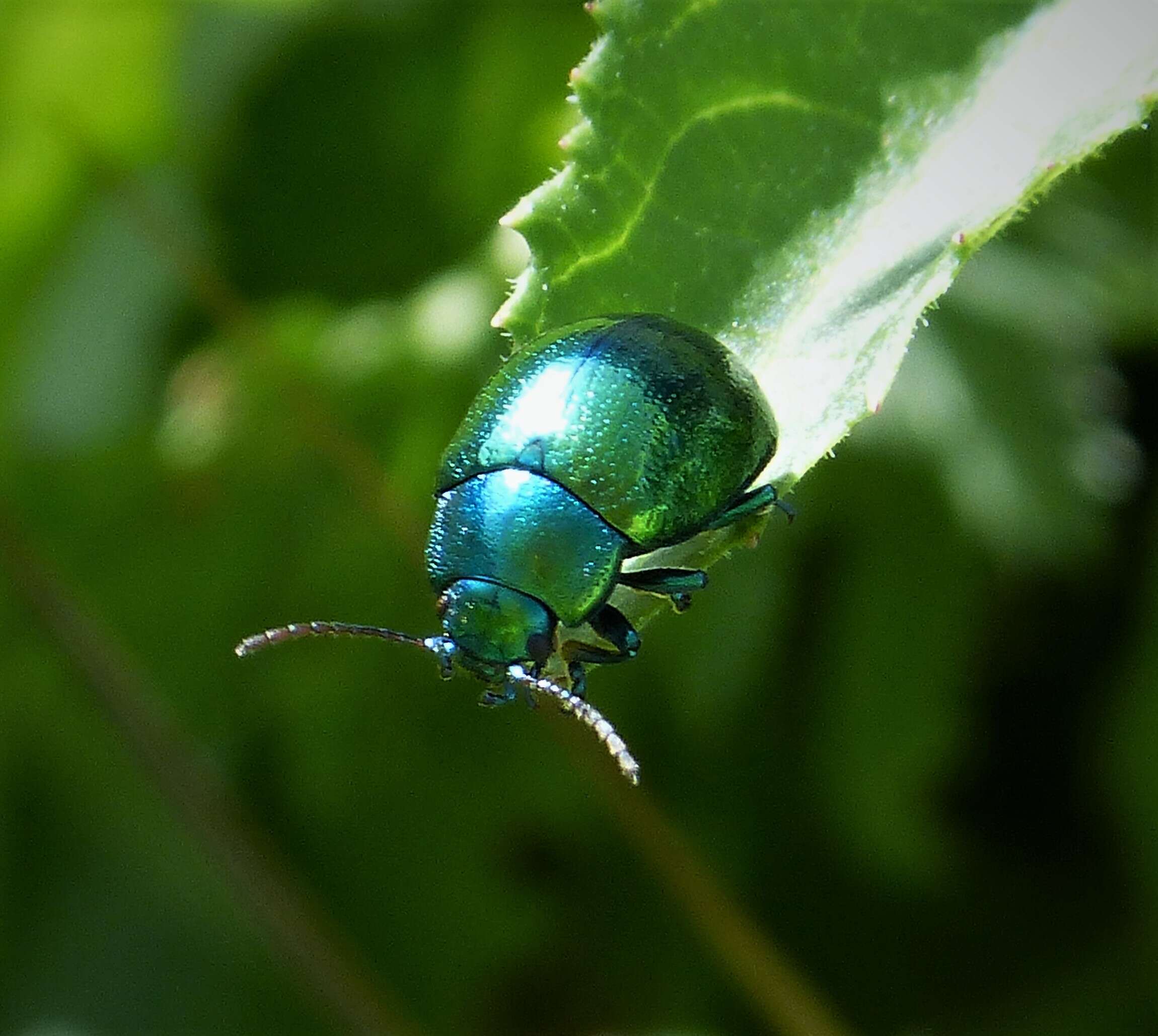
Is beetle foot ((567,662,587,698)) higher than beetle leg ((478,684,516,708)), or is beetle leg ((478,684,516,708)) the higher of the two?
beetle leg ((478,684,516,708))

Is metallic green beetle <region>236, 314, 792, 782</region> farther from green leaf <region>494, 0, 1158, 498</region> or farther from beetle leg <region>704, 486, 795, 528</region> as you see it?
green leaf <region>494, 0, 1158, 498</region>

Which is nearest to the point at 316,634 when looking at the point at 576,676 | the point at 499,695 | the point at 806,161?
the point at 499,695

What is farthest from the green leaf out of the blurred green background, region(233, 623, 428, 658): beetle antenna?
the blurred green background

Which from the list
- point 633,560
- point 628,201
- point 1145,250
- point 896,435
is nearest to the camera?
point 628,201

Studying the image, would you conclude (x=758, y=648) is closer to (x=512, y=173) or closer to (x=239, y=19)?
(x=512, y=173)

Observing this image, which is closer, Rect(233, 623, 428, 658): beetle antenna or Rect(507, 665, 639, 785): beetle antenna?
Rect(507, 665, 639, 785): beetle antenna

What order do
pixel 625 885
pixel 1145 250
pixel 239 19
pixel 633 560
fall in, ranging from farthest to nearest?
pixel 239 19 → pixel 625 885 → pixel 1145 250 → pixel 633 560

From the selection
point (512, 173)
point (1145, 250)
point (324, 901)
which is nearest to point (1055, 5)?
point (1145, 250)
